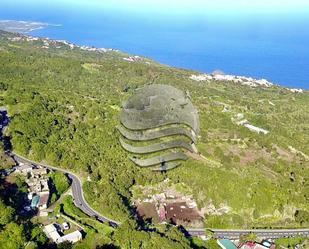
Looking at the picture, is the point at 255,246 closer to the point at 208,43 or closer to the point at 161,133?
the point at 161,133

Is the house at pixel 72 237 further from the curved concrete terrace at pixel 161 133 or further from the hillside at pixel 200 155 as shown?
the curved concrete terrace at pixel 161 133

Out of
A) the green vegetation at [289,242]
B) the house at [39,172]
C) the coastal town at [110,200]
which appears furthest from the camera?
the house at [39,172]

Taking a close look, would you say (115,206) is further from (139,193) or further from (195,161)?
(195,161)

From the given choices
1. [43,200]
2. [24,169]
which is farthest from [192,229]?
[24,169]

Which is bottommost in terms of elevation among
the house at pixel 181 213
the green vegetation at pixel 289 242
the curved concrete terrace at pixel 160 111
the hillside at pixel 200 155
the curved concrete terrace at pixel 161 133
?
the green vegetation at pixel 289 242

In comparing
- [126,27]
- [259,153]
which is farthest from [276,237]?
[126,27]

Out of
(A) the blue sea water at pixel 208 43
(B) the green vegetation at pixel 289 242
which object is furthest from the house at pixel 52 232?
(A) the blue sea water at pixel 208 43
